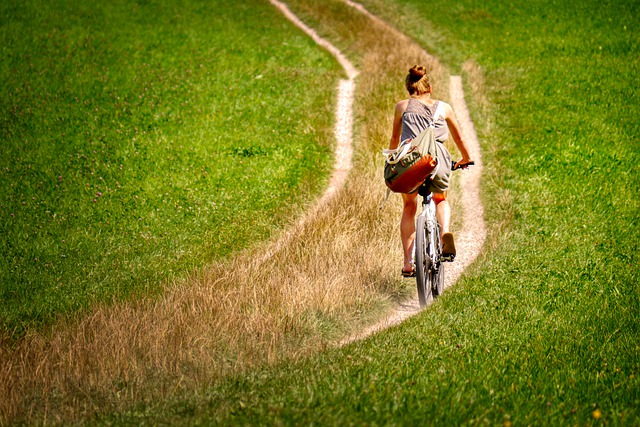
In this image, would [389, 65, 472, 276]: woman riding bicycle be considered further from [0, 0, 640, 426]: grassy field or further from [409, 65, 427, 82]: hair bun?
[0, 0, 640, 426]: grassy field

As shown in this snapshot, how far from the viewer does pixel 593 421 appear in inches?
232

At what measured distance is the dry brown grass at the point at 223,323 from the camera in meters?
7.27

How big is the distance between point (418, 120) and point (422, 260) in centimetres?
162

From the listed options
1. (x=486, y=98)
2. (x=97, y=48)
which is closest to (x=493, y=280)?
(x=486, y=98)

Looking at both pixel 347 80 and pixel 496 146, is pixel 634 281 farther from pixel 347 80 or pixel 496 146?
pixel 347 80

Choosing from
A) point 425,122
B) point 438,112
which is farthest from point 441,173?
point 438,112

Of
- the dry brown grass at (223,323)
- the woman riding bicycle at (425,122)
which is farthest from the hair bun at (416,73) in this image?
the dry brown grass at (223,323)

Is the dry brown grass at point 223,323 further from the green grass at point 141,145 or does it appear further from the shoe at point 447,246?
the green grass at point 141,145

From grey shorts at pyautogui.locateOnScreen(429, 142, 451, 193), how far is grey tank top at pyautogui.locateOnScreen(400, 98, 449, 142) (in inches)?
7.4

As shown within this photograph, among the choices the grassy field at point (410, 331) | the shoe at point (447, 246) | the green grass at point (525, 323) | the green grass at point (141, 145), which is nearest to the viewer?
the green grass at point (525, 323)

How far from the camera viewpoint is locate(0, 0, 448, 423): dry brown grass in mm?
7270

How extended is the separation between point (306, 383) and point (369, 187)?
711cm

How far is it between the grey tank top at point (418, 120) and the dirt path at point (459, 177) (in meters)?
2.30

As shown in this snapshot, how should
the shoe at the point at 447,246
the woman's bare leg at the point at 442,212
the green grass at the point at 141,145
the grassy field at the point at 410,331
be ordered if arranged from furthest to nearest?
1. the green grass at the point at 141,145
2. the woman's bare leg at the point at 442,212
3. the shoe at the point at 447,246
4. the grassy field at the point at 410,331
